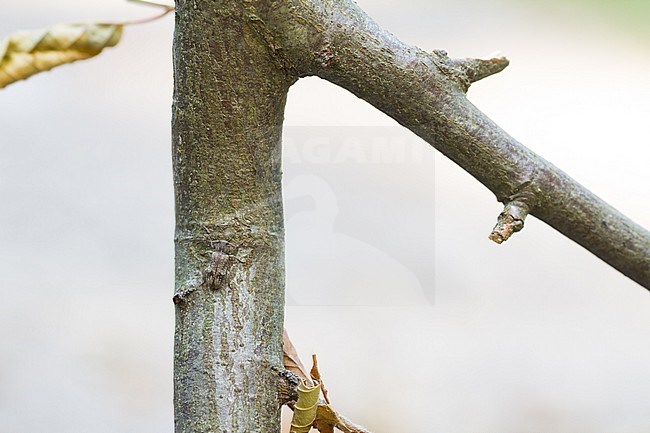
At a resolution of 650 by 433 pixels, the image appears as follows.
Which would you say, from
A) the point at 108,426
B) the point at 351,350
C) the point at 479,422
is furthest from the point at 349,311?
the point at 108,426

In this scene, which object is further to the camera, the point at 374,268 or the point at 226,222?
the point at 374,268

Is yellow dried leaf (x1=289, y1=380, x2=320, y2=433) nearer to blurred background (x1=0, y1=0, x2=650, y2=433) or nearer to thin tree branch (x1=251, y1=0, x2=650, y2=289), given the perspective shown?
thin tree branch (x1=251, y1=0, x2=650, y2=289)

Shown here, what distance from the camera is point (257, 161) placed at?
368 mm

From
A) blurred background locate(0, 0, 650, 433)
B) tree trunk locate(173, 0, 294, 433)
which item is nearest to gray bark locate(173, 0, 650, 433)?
tree trunk locate(173, 0, 294, 433)

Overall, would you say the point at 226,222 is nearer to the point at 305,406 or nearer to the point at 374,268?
the point at 305,406

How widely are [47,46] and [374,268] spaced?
80 centimetres

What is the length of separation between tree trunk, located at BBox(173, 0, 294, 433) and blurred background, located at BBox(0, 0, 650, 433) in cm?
68

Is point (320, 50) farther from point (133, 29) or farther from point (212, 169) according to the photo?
point (133, 29)

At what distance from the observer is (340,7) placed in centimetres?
35

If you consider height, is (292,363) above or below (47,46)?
below

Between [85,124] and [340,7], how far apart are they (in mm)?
1025

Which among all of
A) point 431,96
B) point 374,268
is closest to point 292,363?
point 431,96

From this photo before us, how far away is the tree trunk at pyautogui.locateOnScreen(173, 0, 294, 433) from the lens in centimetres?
34

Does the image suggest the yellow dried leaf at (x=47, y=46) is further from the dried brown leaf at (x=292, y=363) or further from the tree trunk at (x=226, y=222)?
the dried brown leaf at (x=292, y=363)
